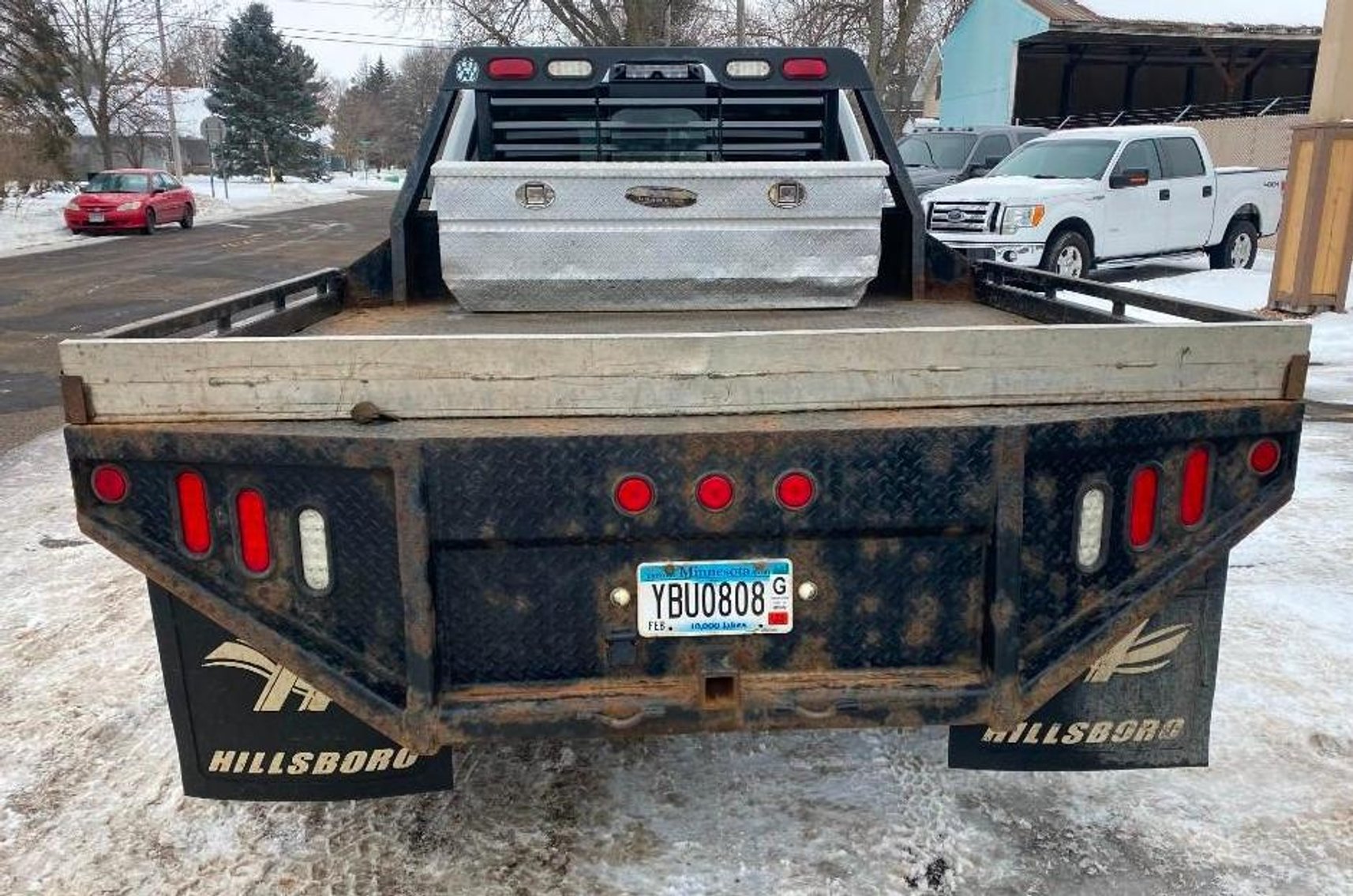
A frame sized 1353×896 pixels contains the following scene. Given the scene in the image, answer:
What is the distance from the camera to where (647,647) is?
98.3 inches

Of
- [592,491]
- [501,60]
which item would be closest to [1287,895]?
[592,491]

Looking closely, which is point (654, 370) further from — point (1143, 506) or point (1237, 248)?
point (1237, 248)

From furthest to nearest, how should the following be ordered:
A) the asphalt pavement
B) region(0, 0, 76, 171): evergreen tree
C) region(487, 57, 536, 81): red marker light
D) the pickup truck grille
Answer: region(0, 0, 76, 171): evergreen tree
the pickup truck grille
the asphalt pavement
region(487, 57, 536, 81): red marker light

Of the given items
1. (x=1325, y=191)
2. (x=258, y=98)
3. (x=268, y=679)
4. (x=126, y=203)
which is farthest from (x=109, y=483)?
(x=258, y=98)

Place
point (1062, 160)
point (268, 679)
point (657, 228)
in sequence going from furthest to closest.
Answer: point (1062, 160) < point (657, 228) < point (268, 679)

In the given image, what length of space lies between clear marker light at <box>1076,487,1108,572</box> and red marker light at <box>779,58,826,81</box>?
2627mm

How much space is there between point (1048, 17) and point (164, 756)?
100ft

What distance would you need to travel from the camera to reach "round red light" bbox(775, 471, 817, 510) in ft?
7.79

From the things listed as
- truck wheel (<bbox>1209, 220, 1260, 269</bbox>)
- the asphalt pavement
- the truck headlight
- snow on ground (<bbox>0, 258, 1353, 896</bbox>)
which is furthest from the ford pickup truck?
truck wheel (<bbox>1209, 220, 1260, 269</bbox>)

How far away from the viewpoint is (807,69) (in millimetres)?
4520

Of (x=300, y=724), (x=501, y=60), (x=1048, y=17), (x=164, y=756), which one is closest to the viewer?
→ (x=300, y=724)

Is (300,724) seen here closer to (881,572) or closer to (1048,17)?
(881,572)

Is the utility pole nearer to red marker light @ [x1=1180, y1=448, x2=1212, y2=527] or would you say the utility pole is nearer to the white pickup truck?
the white pickup truck

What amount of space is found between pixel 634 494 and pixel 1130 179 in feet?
44.5
